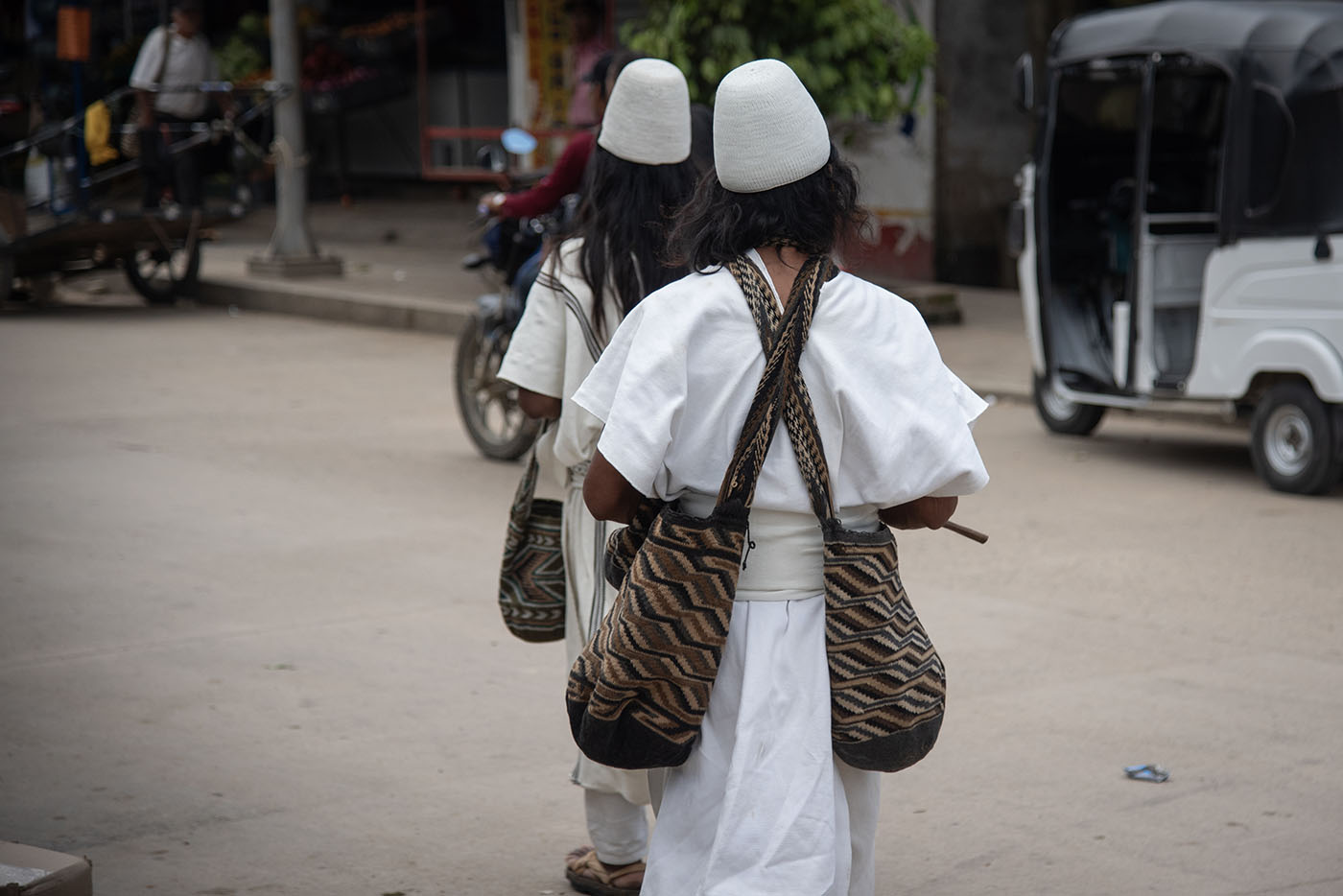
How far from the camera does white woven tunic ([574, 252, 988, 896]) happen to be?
276 cm

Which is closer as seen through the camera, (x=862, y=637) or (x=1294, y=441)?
(x=862, y=637)

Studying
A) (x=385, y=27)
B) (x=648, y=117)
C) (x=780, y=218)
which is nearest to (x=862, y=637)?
(x=780, y=218)

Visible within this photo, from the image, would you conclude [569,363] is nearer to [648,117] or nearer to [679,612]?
Answer: [648,117]

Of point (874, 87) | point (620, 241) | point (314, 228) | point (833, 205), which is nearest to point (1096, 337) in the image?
point (874, 87)

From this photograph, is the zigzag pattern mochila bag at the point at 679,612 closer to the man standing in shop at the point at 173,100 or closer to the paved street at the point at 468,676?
the paved street at the point at 468,676

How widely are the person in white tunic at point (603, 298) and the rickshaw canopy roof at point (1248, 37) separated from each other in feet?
16.8

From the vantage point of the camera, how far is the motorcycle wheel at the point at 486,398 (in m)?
8.79

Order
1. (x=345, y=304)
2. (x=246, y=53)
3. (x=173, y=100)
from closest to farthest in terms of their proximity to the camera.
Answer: (x=345, y=304), (x=173, y=100), (x=246, y=53)

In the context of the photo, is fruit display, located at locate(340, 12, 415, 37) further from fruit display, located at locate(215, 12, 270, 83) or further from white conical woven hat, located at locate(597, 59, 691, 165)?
white conical woven hat, located at locate(597, 59, 691, 165)

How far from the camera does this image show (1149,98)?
877cm

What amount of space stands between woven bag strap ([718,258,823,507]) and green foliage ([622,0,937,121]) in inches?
375

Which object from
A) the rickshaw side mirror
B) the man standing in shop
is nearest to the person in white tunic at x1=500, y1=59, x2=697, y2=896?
the rickshaw side mirror

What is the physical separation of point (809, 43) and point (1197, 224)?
3.94 m

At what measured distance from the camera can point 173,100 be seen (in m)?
15.4
